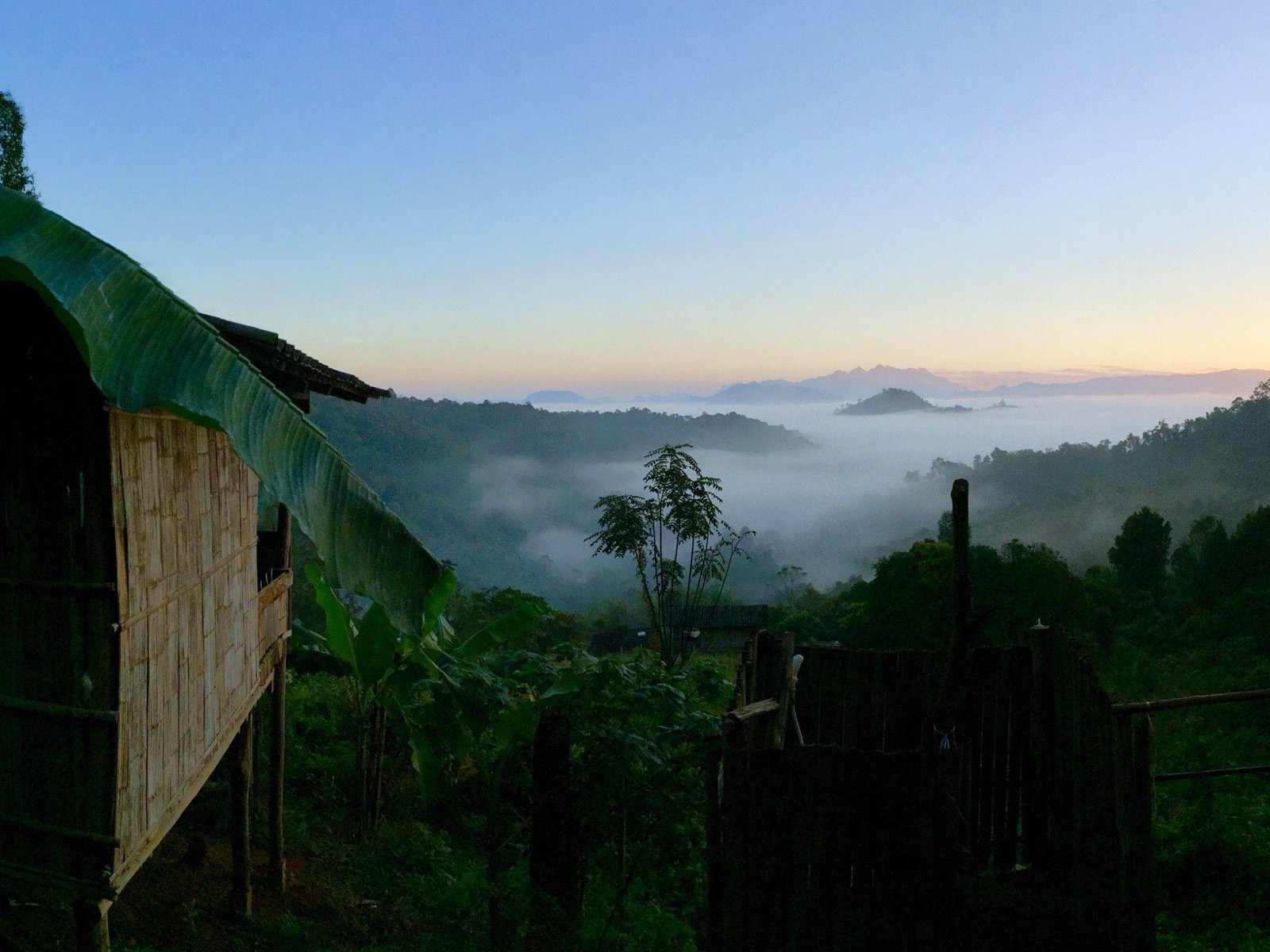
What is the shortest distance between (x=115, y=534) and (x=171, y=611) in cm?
86

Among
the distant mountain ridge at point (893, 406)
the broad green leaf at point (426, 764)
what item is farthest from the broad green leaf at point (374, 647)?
the distant mountain ridge at point (893, 406)

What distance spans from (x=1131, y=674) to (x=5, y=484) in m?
15.5

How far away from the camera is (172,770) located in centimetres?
420

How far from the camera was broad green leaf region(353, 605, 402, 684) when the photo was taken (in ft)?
25.2

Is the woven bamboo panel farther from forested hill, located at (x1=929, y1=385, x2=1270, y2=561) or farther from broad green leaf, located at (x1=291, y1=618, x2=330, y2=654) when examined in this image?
forested hill, located at (x1=929, y1=385, x2=1270, y2=561)

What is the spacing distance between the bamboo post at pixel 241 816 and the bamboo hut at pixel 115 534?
5.84 feet

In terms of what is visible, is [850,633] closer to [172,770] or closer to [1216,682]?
[1216,682]

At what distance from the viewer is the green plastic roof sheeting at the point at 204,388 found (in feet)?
7.95

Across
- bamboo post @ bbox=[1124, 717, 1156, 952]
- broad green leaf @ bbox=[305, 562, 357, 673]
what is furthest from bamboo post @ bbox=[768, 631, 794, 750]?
broad green leaf @ bbox=[305, 562, 357, 673]

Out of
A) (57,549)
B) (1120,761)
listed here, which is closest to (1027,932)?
(1120,761)

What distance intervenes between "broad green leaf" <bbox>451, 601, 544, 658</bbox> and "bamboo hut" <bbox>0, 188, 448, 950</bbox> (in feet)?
9.96

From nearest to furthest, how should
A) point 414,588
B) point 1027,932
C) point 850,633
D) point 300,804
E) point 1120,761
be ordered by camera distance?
1. point 414,588
2. point 1120,761
3. point 1027,932
4. point 300,804
5. point 850,633

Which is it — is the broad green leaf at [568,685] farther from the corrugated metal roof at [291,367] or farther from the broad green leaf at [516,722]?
the corrugated metal roof at [291,367]

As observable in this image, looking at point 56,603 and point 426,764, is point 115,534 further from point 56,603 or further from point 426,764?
point 426,764
